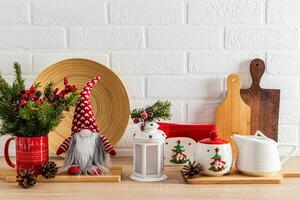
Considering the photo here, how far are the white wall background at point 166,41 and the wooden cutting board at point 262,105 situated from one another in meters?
0.03

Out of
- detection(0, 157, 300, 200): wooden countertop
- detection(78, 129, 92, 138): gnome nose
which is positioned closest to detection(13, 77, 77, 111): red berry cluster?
detection(78, 129, 92, 138): gnome nose

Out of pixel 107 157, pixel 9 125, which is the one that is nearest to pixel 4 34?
pixel 9 125

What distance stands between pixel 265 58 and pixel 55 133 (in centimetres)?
73

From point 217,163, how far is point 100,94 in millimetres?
477

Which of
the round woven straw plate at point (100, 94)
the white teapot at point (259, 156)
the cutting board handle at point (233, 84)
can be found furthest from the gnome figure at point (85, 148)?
the cutting board handle at point (233, 84)

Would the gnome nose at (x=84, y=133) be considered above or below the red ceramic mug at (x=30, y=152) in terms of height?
above

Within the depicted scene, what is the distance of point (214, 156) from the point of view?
1.24 meters

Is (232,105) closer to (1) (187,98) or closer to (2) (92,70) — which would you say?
(1) (187,98)

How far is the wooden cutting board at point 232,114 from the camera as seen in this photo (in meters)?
1.52

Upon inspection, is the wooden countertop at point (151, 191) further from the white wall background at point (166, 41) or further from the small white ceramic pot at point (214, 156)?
the white wall background at point (166, 41)

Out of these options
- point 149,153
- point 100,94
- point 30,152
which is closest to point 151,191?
point 149,153

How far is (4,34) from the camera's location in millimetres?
1542

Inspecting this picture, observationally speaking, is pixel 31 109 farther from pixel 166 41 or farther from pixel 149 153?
pixel 166 41

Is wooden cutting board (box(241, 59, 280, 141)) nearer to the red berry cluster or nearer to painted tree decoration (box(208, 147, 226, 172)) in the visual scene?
painted tree decoration (box(208, 147, 226, 172))
